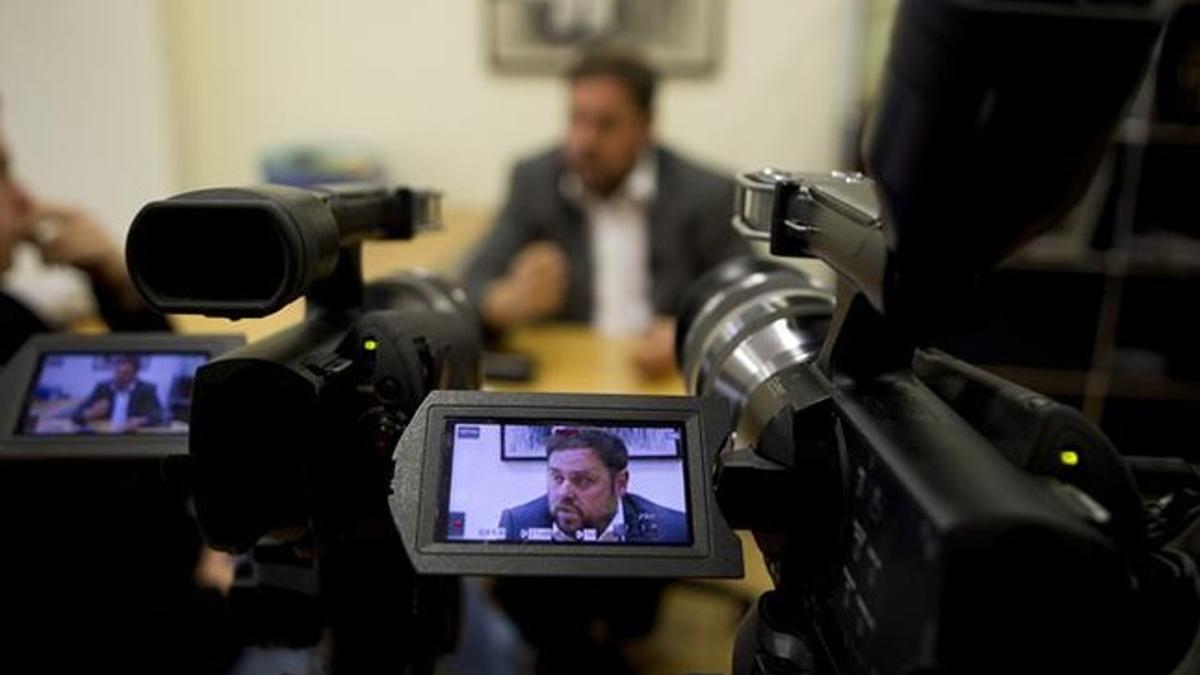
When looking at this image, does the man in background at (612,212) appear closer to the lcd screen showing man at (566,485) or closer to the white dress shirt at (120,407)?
the white dress shirt at (120,407)

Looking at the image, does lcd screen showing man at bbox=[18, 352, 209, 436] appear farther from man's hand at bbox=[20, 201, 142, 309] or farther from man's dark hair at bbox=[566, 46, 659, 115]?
man's dark hair at bbox=[566, 46, 659, 115]

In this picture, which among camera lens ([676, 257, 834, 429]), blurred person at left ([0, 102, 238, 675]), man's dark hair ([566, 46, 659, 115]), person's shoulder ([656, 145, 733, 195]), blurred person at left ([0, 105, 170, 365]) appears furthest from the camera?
person's shoulder ([656, 145, 733, 195])

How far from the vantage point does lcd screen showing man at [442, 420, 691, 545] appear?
584 millimetres

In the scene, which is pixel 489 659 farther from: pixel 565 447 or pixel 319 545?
pixel 565 447

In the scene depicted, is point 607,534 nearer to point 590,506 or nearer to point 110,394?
point 590,506

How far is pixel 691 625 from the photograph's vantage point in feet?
3.74

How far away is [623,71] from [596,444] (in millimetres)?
1783

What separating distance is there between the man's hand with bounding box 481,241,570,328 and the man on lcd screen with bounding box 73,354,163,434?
109cm

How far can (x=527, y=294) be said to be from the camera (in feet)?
6.26

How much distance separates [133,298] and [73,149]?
150 centimetres

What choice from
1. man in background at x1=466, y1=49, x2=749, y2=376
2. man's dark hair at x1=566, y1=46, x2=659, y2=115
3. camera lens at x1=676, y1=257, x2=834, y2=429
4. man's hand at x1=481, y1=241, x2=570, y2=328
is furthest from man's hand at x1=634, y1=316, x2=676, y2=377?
man's dark hair at x1=566, y1=46, x2=659, y2=115

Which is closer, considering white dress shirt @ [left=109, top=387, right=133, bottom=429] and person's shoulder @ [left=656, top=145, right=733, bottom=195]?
white dress shirt @ [left=109, top=387, right=133, bottom=429]

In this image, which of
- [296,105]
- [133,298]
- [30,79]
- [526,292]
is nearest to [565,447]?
[133,298]

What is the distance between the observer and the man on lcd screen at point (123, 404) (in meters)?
→ 0.76
